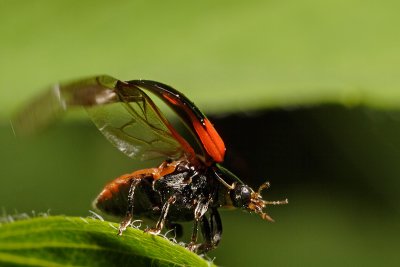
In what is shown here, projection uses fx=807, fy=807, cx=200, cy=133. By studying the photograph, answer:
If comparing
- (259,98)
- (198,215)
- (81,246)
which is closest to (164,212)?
(198,215)

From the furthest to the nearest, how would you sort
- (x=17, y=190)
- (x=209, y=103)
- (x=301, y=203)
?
(x=301, y=203) → (x=17, y=190) → (x=209, y=103)

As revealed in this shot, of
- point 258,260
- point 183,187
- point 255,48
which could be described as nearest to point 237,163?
point 255,48

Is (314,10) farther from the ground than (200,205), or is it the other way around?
(314,10)

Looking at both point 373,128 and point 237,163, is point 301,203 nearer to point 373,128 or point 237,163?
point 373,128

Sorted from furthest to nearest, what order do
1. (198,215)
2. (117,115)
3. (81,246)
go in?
(198,215), (117,115), (81,246)

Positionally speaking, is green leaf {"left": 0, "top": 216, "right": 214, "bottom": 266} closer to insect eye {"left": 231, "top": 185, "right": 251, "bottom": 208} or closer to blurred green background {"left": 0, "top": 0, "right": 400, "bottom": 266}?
insect eye {"left": 231, "top": 185, "right": 251, "bottom": 208}

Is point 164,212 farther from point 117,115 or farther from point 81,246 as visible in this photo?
point 81,246

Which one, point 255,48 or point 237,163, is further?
point 237,163

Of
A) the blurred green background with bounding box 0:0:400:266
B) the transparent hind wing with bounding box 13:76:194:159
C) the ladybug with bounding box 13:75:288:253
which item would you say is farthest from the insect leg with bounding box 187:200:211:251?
the blurred green background with bounding box 0:0:400:266
